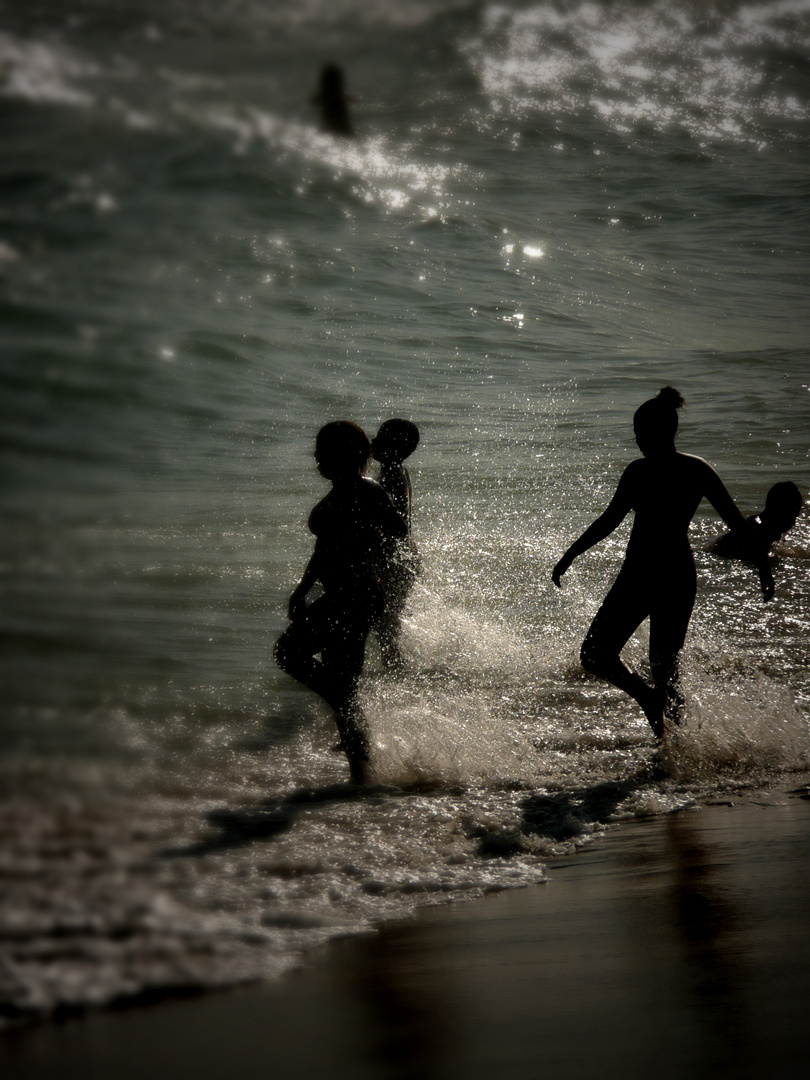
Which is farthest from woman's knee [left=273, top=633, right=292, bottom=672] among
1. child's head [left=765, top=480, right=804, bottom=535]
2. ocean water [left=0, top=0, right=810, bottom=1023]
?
child's head [left=765, top=480, right=804, bottom=535]

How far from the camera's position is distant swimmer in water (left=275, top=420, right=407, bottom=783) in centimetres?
503

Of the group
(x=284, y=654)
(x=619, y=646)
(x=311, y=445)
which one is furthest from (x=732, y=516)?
(x=311, y=445)

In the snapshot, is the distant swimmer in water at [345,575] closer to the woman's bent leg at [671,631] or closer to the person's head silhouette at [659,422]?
the person's head silhouette at [659,422]

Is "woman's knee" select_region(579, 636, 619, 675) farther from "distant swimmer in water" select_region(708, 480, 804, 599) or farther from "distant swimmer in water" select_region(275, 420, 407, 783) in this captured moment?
"distant swimmer in water" select_region(275, 420, 407, 783)

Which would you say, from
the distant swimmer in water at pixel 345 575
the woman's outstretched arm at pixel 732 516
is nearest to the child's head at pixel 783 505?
the woman's outstretched arm at pixel 732 516

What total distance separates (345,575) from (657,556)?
1634 millimetres

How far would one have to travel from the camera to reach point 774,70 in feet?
97.0

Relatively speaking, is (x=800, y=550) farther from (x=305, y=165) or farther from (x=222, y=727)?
(x=305, y=165)

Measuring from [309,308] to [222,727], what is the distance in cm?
1368

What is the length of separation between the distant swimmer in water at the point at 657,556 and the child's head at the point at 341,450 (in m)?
1.20

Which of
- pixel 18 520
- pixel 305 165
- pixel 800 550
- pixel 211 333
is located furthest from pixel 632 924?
pixel 305 165

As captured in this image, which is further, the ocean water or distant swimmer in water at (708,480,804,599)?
distant swimmer in water at (708,480,804,599)

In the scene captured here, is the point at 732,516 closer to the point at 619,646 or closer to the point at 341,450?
the point at 619,646

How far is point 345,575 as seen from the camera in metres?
5.12
